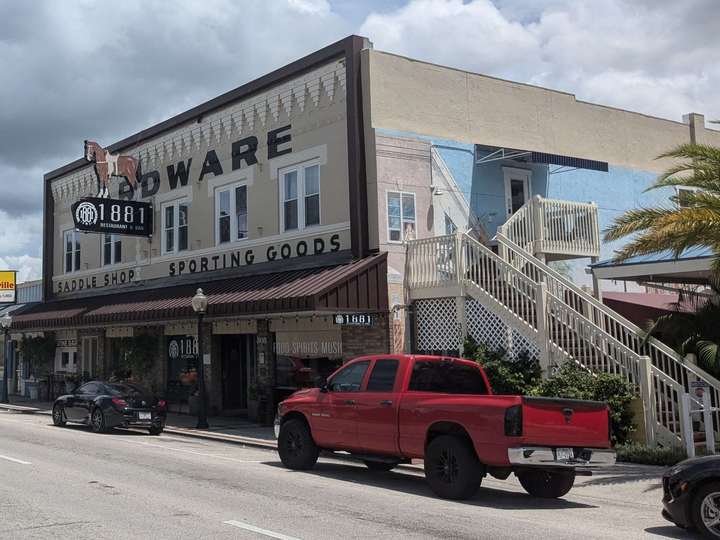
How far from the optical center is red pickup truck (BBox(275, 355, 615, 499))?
31.7 feet

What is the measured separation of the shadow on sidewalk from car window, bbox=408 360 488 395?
1402 mm

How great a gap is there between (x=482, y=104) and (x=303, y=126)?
15.9 ft

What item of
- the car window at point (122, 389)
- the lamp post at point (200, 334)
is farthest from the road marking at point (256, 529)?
the car window at point (122, 389)

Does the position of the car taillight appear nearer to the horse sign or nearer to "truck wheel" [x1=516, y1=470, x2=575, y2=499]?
the horse sign

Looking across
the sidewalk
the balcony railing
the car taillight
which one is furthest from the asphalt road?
the balcony railing

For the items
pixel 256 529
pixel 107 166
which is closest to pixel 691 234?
pixel 256 529

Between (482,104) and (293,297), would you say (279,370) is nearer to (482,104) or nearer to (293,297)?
(293,297)

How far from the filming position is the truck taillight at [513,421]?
9.54 metres

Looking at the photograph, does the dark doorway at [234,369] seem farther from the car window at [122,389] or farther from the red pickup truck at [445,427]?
the red pickup truck at [445,427]

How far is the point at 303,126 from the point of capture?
20.8 metres

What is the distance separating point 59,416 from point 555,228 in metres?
14.0

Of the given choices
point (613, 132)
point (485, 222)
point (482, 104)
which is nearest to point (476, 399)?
point (485, 222)

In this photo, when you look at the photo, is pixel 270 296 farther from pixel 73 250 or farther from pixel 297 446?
pixel 73 250

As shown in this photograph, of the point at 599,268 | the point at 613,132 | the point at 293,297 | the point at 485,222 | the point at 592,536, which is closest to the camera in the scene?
the point at 592,536
